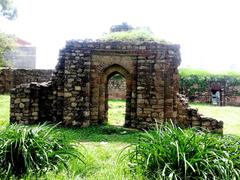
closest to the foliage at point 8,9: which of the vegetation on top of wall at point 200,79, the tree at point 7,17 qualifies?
the tree at point 7,17

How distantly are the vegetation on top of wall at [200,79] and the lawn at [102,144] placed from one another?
27.1 ft

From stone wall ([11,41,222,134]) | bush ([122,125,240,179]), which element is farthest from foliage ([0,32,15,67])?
bush ([122,125,240,179])

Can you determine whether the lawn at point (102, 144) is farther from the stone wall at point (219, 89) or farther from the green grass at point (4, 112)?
the stone wall at point (219, 89)

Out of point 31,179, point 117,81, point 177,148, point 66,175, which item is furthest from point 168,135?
point 117,81

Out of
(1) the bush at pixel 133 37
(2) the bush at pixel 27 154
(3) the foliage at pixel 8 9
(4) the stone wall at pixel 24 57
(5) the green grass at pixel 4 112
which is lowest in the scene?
(5) the green grass at pixel 4 112

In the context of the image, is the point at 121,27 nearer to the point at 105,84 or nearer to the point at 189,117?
the point at 105,84

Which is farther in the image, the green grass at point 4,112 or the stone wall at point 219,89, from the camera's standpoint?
the stone wall at point 219,89

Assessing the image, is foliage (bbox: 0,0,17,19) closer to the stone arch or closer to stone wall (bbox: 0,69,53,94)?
stone wall (bbox: 0,69,53,94)

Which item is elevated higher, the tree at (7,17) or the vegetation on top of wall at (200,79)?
the tree at (7,17)

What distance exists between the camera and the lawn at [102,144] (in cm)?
489

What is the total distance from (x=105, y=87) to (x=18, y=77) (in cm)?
→ 1298

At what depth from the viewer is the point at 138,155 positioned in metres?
5.00

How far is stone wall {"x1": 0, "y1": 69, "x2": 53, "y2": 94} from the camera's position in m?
23.8

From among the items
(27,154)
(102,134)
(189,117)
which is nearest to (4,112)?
(102,134)
